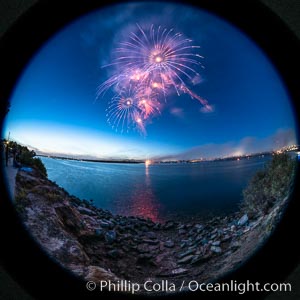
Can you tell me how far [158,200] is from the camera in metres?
4.42

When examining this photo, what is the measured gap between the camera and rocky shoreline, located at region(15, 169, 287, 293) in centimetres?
195

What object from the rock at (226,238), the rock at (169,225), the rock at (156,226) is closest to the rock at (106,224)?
the rock at (156,226)

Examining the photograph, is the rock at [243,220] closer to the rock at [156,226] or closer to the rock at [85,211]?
the rock at [156,226]

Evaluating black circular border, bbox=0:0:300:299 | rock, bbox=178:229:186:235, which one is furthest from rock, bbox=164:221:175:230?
black circular border, bbox=0:0:300:299

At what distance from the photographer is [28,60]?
1.53 meters

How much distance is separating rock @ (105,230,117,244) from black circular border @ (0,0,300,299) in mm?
1309

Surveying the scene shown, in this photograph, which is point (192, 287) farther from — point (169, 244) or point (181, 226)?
point (181, 226)

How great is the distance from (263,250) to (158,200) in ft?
9.78

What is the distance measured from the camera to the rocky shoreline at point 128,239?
195 cm

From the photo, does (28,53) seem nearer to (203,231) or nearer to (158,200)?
(203,231)

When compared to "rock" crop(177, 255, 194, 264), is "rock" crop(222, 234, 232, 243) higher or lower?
higher

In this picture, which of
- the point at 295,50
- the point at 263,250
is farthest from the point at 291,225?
the point at 295,50

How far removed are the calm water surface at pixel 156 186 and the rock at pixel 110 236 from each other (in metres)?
0.39

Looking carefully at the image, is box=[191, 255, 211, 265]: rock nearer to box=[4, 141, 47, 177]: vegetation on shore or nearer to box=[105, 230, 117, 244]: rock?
box=[105, 230, 117, 244]: rock
